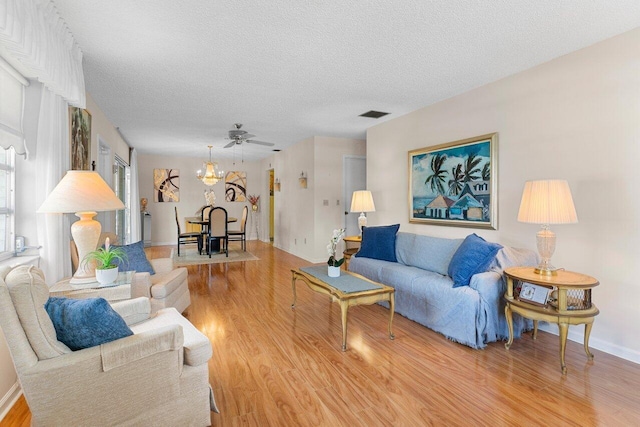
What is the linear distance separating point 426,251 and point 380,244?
0.64 metres

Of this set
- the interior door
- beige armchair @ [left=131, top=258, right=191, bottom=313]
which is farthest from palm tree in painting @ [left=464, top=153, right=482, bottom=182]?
beige armchair @ [left=131, top=258, right=191, bottom=313]

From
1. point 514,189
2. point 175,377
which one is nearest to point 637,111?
point 514,189

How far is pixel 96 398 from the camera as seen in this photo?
1.37 meters

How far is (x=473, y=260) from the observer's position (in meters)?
2.84

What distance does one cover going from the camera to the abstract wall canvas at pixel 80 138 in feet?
10.00

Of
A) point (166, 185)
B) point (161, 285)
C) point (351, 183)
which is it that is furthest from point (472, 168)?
point (166, 185)

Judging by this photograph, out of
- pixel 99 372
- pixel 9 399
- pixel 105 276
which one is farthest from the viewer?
pixel 105 276

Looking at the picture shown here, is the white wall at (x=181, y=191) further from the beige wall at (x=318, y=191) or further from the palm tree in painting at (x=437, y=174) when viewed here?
the palm tree in painting at (x=437, y=174)

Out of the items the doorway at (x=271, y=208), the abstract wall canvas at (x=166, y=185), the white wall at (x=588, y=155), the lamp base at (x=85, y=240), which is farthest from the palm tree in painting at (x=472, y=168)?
the abstract wall canvas at (x=166, y=185)

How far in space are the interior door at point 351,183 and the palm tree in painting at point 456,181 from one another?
2.74m

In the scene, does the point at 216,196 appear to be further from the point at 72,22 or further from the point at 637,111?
the point at 637,111

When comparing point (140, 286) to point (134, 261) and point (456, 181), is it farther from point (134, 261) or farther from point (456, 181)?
point (456, 181)

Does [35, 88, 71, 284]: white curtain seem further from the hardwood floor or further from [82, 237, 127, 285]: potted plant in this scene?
the hardwood floor

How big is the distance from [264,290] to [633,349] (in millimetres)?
3702
